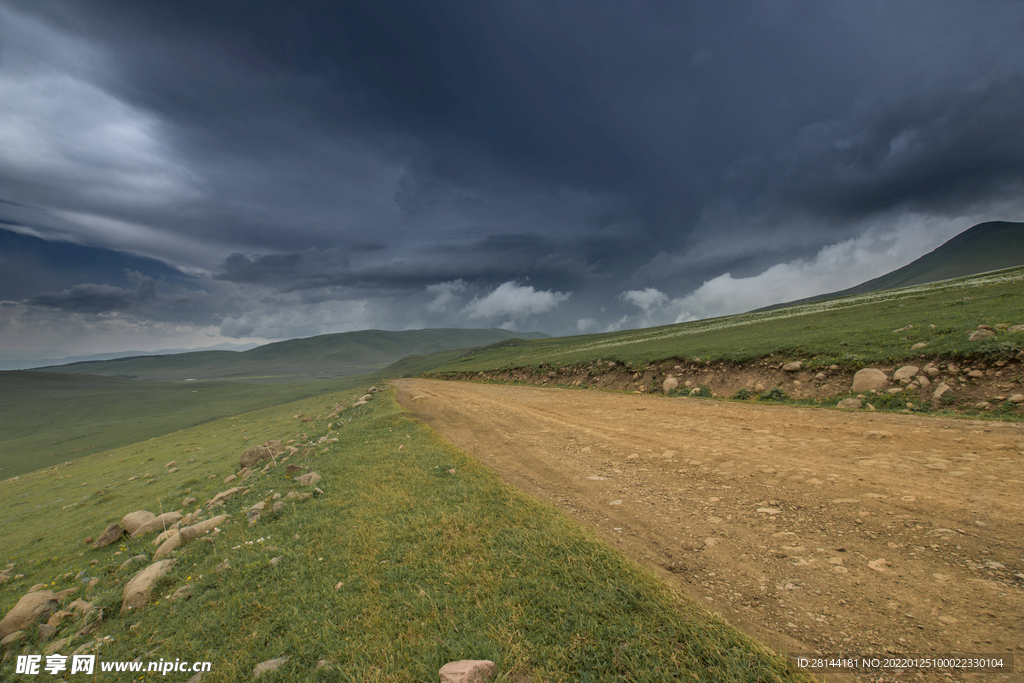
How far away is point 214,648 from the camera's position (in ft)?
15.0

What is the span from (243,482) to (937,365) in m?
24.1

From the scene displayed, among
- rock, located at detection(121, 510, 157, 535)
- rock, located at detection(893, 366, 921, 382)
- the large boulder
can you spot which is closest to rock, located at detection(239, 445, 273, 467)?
rock, located at detection(121, 510, 157, 535)

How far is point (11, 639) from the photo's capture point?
548 centimetres

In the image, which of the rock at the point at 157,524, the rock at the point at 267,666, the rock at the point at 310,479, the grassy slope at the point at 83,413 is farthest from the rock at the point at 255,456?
the grassy slope at the point at 83,413

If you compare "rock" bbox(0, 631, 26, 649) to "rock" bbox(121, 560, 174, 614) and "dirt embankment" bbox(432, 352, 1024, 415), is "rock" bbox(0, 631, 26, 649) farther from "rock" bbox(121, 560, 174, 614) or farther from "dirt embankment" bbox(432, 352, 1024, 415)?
"dirt embankment" bbox(432, 352, 1024, 415)

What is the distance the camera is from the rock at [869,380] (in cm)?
1348

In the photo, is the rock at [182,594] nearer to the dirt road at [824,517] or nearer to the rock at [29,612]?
the rock at [29,612]

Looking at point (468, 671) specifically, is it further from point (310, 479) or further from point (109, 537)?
point (109, 537)

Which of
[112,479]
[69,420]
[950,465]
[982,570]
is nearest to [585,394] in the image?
[950,465]

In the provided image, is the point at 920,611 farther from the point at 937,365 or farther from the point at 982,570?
the point at 937,365

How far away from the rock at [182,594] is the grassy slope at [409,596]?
84mm

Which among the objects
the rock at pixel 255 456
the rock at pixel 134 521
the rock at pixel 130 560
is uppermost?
the rock at pixel 255 456

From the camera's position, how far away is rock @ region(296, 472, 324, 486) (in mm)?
9280

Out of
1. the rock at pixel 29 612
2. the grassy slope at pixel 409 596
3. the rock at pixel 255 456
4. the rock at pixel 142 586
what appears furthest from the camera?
the rock at pixel 255 456
